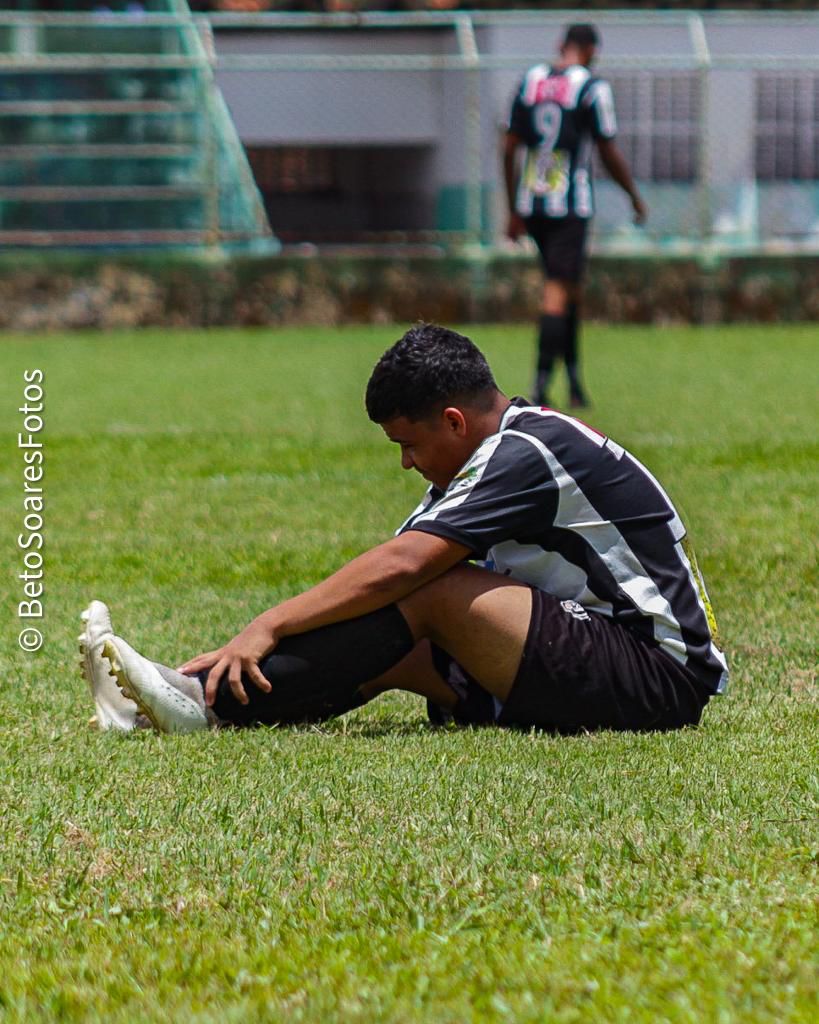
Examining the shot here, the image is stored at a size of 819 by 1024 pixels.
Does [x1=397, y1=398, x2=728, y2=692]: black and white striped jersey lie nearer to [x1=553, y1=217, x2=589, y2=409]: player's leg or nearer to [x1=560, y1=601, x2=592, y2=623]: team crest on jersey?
[x1=560, y1=601, x2=592, y2=623]: team crest on jersey

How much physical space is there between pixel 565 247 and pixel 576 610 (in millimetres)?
7421

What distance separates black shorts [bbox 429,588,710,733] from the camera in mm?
4246

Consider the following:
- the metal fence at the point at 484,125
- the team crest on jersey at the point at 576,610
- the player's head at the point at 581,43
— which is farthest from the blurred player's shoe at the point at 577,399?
the metal fence at the point at 484,125

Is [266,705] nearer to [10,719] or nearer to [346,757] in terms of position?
[346,757]

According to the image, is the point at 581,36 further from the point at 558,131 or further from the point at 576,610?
the point at 576,610

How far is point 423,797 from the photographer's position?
12.3 ft

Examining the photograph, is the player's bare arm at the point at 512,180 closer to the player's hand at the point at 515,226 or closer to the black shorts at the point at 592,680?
the player's hand at the point at 515,226

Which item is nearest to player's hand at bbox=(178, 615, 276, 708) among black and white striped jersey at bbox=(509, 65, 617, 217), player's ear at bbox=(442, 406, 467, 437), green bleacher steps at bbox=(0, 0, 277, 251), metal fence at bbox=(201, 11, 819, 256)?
player's ear at bbox=(442, 406, 467, 437)

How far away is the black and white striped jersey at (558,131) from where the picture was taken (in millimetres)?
11492

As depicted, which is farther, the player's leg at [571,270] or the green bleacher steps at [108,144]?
the green bleacher steps at [108,144]

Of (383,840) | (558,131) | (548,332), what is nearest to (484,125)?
(558,131)

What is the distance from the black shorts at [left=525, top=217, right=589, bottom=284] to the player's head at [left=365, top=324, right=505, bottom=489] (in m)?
7.24

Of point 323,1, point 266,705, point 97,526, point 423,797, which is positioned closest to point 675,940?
point 423,797

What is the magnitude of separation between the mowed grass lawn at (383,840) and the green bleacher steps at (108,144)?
12.3 meters
